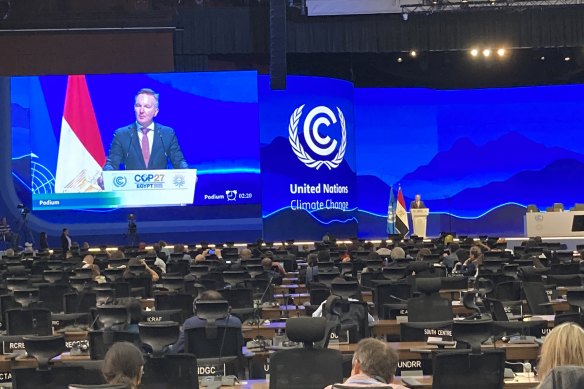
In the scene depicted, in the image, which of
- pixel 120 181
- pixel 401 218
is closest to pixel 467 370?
pixel 120 181

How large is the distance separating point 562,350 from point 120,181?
26.9 meters

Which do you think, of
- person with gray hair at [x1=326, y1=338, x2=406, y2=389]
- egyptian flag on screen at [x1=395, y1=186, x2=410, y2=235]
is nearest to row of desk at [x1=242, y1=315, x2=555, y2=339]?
person with gray hair at [x1=326, y1=338, x2=406, y2=389]

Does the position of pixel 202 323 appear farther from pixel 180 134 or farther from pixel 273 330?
pixel 180 134

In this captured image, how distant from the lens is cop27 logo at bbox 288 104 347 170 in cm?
3231

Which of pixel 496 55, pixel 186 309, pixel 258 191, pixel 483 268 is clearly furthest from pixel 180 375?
pixel 496 55

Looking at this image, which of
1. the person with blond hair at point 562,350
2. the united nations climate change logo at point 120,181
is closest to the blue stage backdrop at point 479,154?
the united nations climate change logo at point 120,181

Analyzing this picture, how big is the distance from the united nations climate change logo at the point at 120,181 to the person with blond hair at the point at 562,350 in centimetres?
2675

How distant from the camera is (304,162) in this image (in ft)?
106

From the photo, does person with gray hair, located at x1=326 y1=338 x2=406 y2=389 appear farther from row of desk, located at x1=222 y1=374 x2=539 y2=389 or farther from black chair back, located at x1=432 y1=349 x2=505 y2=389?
row of desk, located at x1=222 y1=374 x2=539 y2=389

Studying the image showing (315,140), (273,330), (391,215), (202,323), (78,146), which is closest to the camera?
(202,323)

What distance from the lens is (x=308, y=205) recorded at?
3212 centimetres

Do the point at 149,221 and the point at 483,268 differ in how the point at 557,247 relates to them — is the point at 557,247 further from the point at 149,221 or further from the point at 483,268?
the point at 149,221

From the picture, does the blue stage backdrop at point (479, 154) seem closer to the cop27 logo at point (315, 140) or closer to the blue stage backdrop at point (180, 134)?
the cop27 logo at point (315, 140)

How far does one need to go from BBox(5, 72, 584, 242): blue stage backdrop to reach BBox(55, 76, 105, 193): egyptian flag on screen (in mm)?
→ 231
